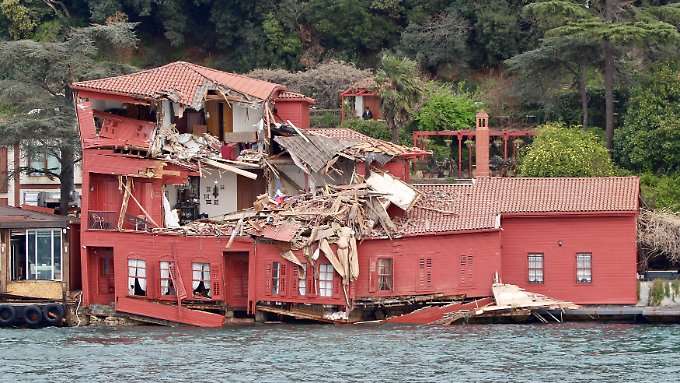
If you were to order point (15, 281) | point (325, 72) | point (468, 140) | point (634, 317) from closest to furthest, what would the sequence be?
point (634, 317)
point (15, 281)
point (468, 140)
point (325, 72)

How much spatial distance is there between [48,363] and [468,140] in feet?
Result: 91.7

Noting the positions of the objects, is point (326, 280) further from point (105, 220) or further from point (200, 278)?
point (105, 220)

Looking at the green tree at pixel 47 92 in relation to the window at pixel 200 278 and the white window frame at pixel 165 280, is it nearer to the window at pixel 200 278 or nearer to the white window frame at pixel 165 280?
the white window frame at pixel 165 280

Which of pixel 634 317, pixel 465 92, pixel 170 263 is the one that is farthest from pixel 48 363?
pixel 465 92

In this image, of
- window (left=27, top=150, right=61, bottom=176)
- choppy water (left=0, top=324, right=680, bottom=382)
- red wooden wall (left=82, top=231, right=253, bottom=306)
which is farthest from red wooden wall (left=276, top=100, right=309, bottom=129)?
window (left=27, top=150, right=61, bottom=176)

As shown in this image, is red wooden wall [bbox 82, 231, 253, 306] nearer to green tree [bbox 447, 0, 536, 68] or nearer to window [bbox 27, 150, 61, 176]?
window [bbox 27, 150, 61, 176]

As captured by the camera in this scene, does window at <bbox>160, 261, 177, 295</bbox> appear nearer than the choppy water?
No

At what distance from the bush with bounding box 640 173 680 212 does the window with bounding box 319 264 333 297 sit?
1292cm

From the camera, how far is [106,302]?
7494 centimetres

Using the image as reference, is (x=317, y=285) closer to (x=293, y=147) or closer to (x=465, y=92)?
(x=293, y=147)

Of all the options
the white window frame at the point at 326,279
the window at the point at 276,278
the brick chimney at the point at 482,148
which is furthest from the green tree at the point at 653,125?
the window at the point at 276,278

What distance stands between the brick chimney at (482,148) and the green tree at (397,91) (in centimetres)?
493

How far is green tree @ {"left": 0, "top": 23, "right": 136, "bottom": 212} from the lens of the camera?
→ 81.1m

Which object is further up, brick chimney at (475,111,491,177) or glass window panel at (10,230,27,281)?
brick chimney at (475,111,491,177)
